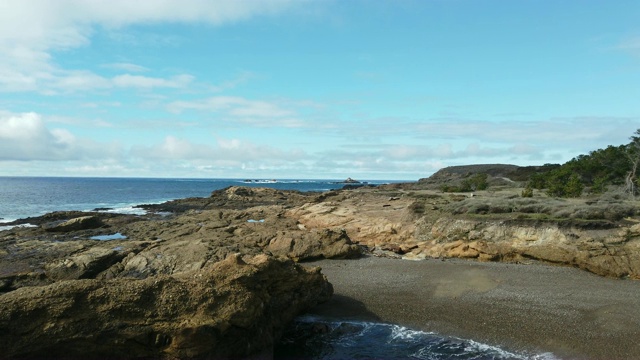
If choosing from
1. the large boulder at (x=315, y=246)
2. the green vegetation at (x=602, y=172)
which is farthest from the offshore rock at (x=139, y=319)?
the green vegetation at (x=602, y=172)

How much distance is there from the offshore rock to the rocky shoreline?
25mm

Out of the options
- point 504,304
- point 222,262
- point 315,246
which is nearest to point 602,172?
point 315,246

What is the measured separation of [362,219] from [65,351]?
79.5 feet

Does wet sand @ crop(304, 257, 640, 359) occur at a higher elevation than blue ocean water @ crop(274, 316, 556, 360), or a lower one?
higher

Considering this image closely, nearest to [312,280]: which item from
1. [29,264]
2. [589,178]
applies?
[29,264]

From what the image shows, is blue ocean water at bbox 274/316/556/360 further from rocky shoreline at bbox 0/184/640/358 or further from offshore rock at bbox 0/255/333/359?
offshore rock at bbox 0/255/333/359

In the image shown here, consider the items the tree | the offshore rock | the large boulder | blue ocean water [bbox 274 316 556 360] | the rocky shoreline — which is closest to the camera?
the offshore rock

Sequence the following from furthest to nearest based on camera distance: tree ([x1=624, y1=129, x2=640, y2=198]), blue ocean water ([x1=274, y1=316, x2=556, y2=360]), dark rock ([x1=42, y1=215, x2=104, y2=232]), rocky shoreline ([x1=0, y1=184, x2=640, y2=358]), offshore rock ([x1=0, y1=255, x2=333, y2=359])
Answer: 1. tree ([x1=624, y1=129, x2=640, y2=198])
2. dark rock ([x1=42, y1=215, x2=104, y2=232])
3. blue ocean water ([x1=274, y1=316, x2=556, y2=360])
4. rocky shoreline ([x1=0, y1=184, x2=640, y2=358])
5. offshore rock ([x1=0, y1=255, x2=333, y2=359])

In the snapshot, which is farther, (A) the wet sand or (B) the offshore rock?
(A) the wet sand

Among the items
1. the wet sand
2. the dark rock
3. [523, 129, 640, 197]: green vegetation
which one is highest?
[523, 129, 640, 197]: green vegetation

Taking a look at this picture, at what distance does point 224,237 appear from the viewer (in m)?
25.9

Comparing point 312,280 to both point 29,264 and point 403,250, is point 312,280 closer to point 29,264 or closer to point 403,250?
point 403,250

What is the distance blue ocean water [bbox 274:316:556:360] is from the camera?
11873mm

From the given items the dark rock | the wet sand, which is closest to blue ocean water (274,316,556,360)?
the wet sand
